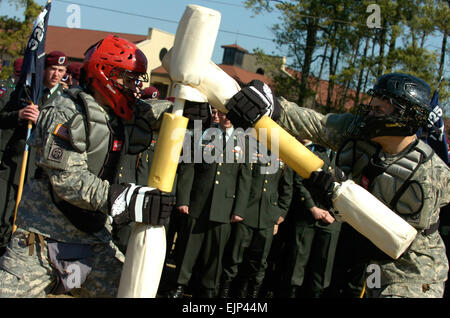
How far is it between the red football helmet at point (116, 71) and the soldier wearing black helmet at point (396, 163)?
3.34 feet

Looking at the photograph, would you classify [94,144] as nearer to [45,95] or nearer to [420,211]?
[420,211]

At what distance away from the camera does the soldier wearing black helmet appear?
346 cm

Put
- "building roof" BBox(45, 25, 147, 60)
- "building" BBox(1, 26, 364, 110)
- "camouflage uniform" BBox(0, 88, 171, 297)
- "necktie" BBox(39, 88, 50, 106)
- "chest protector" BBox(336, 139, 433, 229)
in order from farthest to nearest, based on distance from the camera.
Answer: "building roof" BBox(45, 25, 147, 60)
"building" BBox(1, 26, 364, 110)
"necktie" BBox(39, 88, 50, 106)
"chest protector" BBox(336, 139, 433, 229)
"camouflage uniform" BBox(0, 88, 171, 297)

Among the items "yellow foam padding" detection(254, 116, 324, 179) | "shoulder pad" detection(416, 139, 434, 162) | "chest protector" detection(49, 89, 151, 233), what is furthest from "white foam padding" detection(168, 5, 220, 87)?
"shoulder pad" detection(416, 139, 434, 162)

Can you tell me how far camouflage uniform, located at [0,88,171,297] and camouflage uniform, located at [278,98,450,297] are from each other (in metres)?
1.32

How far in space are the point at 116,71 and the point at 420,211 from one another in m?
2.21

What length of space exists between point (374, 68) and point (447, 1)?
3.92m

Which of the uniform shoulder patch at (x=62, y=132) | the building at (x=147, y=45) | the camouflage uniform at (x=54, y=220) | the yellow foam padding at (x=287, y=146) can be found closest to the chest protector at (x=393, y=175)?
the yellow foam padding at (x=287, y=146)

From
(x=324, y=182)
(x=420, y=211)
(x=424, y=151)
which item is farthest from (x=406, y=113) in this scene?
(x=324, y=182)

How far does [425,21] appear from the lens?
15172mm

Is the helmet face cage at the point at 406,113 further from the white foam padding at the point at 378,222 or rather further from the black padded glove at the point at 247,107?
the black padded glove at the point at 247,107

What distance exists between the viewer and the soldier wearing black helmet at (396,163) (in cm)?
346

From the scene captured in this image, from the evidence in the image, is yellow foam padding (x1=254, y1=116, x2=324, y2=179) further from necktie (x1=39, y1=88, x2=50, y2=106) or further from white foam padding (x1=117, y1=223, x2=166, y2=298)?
necktie (x1=39, y1=88, x2=50, y2=106)

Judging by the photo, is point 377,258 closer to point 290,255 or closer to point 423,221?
point 423,221
